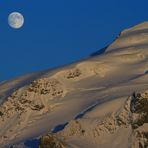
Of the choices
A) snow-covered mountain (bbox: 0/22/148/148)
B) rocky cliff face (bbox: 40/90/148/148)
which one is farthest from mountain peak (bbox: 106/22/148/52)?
rocky cliff face (bbox: 40/90/148/148)

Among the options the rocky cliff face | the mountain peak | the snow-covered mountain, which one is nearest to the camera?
the rocky cliff face

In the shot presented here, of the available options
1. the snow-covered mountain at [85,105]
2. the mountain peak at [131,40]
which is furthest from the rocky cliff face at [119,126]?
the mountain peak at [131,40]

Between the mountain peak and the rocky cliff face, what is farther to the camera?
the mountain peak

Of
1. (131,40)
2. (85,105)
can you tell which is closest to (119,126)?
(85,105)

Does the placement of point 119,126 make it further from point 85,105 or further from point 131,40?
point 131,40

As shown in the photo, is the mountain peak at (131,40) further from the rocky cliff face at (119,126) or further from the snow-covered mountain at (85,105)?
the rocky cliff face at (119,126)

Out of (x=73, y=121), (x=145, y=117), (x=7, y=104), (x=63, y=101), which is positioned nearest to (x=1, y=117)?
(x=7, y=104)

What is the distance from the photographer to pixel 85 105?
3281 cm

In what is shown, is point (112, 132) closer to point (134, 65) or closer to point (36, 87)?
point (36, 87)

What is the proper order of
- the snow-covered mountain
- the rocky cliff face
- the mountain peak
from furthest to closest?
the mountain peak, the snow-covered mountain, the rocky cliff face

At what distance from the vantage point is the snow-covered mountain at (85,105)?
1129 inches

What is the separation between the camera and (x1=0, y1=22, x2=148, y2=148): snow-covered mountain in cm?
2869

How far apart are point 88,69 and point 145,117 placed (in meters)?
10.7

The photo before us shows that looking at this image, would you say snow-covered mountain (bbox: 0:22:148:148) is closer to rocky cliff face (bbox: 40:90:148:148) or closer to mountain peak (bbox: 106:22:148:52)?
rocky cliff face (bbox: 40:90:148:148)
